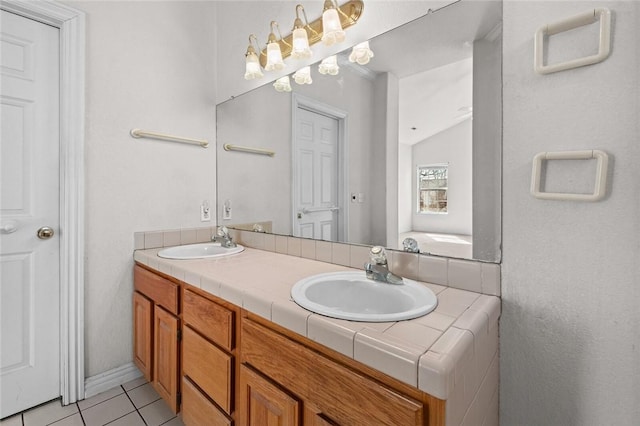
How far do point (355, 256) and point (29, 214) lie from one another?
5.39ft

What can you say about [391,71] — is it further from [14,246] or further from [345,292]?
[14,246]

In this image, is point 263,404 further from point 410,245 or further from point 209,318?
point 410,245

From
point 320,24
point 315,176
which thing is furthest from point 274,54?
point 315,176

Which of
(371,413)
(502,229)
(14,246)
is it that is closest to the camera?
(371,413)

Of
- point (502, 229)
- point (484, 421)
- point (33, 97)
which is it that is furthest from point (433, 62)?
point (33, 97)

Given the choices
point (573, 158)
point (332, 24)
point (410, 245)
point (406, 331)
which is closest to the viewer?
point (406, 331)

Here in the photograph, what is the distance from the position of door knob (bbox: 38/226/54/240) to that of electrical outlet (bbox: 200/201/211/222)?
79 centimetres

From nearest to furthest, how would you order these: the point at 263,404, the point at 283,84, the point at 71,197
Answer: the point at 263,404
the point at 71,197
the point at 283,84

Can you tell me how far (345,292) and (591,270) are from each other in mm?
732

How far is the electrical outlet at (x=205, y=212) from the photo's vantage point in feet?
6.73

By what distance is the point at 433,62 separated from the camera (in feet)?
3.59

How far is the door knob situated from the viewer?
1478 mm

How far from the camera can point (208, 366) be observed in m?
1.11

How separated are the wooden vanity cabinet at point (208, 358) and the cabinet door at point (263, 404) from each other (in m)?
0.09
